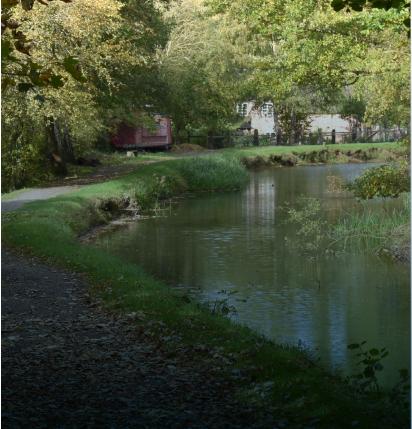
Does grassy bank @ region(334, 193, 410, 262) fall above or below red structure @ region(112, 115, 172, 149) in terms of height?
below

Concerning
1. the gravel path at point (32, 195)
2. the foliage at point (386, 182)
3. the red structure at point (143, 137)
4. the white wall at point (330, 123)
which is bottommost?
the gravel path at point (32, 195)

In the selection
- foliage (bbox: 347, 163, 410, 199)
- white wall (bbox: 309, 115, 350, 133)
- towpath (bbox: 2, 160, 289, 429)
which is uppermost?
white wall (bbox: 309, 115, 350, 133)

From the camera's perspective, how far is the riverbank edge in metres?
6.93

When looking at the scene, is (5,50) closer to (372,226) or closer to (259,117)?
(372,226)

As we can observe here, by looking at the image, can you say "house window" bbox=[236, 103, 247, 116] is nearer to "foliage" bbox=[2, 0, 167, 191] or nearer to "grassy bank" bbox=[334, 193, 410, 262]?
"foliage" bbox=[2, 0, 167, 191]

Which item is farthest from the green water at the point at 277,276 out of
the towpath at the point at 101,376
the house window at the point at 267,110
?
the house window at the point at 267,110

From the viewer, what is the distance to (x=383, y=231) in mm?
19547

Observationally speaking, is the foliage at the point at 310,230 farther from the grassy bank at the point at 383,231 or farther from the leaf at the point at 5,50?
the leaf at the point at 5,50

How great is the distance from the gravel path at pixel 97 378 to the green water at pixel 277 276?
208 centimetres

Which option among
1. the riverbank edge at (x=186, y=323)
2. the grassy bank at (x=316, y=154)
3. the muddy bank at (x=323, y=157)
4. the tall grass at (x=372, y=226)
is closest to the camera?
the riverbank edge at (x=186, y=323)

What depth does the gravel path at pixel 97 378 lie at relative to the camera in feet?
21.9

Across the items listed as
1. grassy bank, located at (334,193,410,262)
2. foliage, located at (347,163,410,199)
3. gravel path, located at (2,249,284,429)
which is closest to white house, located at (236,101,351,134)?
foliage, located at (347,163,410,199)

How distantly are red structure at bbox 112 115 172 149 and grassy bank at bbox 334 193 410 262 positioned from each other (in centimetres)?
2628

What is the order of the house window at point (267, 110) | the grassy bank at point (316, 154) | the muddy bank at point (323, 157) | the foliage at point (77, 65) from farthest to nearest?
the house window at point (267, 110) → the muddy bank at point (323, 157) → the grassy bank at point (316, 154) → the foliage at point (77, 65)
